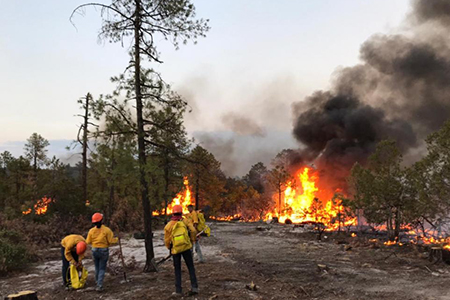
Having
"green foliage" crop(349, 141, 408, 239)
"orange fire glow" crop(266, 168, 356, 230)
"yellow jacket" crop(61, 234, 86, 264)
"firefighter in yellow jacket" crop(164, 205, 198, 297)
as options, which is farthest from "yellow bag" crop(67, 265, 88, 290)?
"orange fire glow" crop(266, 168, 356, 230)

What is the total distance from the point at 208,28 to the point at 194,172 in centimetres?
3157

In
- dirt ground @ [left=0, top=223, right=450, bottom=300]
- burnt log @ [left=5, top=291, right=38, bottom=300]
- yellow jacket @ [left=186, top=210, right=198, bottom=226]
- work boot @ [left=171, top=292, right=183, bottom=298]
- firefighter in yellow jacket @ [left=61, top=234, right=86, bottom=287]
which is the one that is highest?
yellow jacket @ [left=186, top=210, right=198, bottom=226]

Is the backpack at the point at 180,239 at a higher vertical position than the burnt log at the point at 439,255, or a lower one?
higher

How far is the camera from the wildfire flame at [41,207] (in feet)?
68.5

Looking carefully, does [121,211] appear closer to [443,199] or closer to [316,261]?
[316,261]

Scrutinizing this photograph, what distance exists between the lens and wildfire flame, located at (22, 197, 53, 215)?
2088 centimetres

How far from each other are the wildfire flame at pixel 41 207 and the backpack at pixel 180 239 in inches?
701

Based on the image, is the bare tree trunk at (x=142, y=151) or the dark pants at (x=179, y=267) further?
the bare tree trunk at (x=142, y=151)

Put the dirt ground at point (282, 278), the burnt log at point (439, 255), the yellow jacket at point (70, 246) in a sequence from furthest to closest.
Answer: the burnt log at point (439, 255) → the yellow jacket at point (70, 246) → the dirt ground at point (282, 278)

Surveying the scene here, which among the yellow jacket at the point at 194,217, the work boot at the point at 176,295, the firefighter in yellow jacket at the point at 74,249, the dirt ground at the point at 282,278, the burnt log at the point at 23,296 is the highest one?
the yellow jacket at the point at 194,217

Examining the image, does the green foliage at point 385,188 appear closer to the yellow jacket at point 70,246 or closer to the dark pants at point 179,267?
the dark pants at point 179,267

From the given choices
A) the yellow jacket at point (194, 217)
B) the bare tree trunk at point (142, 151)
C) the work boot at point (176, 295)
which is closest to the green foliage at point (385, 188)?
the yellow jacket at point (194, 217)

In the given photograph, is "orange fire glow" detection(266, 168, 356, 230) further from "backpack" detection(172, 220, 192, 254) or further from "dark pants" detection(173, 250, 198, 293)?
"backpack" detection(172, 220, 192, 254)

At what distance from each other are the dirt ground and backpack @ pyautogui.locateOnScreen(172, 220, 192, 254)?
1130mm
